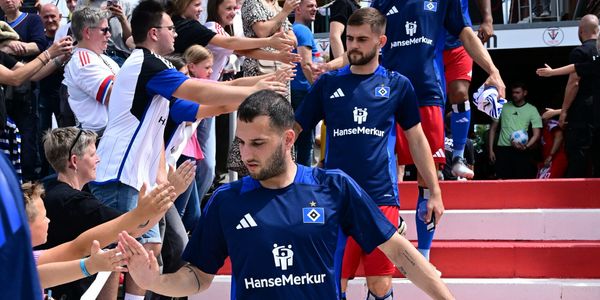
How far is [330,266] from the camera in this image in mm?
3994

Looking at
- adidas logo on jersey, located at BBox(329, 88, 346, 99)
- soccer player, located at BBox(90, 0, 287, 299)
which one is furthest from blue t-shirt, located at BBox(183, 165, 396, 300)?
adidas logo on jersey, located at BBox(329, 88, 346, 99)

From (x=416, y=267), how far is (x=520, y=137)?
9.35 m

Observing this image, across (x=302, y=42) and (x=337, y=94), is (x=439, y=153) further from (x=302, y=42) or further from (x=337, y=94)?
(x=302, y=42)

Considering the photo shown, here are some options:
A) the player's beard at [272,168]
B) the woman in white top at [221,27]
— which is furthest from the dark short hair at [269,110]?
the woman in white top at [221,27]

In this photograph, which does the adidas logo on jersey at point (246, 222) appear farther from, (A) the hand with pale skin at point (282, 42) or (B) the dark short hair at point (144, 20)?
(A) the hand with pale skin at point (282, 42)

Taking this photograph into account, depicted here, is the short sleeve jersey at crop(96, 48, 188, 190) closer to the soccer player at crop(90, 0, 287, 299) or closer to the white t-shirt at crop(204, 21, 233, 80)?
the soccer player at crop(90, 0, 287, 299)

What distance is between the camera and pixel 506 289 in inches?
287

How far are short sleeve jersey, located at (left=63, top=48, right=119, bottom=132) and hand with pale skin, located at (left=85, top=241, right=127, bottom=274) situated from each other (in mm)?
2924

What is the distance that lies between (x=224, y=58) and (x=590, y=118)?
373cm

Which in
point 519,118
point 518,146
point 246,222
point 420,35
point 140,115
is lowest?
point 518,146

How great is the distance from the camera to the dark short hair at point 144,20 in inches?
229

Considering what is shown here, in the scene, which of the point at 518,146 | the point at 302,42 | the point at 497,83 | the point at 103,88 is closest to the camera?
the point at 497,83

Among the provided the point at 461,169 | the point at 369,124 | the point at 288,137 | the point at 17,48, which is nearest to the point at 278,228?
the point at 288,137

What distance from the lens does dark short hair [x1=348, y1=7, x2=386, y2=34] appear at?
6.09 metres
